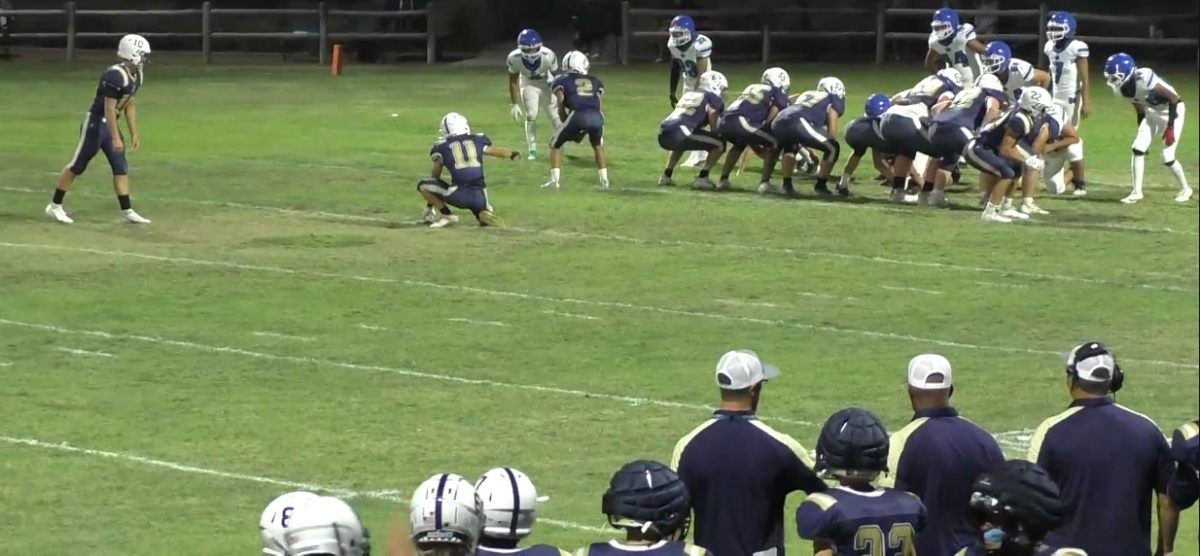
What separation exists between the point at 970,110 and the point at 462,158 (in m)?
4.62

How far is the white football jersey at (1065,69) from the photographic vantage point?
757 inches

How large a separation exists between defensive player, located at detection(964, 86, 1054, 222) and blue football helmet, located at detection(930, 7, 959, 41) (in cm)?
323

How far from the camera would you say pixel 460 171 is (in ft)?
52.4

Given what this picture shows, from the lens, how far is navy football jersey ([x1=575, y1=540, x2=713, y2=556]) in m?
4.96

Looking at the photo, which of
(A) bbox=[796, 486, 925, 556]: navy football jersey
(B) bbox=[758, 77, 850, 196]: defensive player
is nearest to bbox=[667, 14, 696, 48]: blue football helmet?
(B) bbox=[758, 77, 850, 196]: defensive player

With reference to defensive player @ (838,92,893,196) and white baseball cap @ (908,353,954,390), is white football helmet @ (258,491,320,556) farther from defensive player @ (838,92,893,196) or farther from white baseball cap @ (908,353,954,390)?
defensive player @ (838,92,893,196)

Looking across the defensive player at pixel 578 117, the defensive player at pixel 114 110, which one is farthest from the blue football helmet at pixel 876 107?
the defensive player at pixel 114 110

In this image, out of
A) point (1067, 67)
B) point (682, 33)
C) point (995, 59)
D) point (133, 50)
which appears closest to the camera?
point (133, 50)

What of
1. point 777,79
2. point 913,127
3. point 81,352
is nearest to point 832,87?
point 777,79

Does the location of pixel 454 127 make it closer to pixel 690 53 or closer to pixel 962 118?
pixel 962 118

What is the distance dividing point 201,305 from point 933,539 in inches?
A: 325

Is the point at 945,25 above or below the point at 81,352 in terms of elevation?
above

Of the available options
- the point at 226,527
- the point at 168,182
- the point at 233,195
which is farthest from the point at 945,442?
the point at 168,182

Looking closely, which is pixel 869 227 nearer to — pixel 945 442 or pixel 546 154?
pixel 546 154
